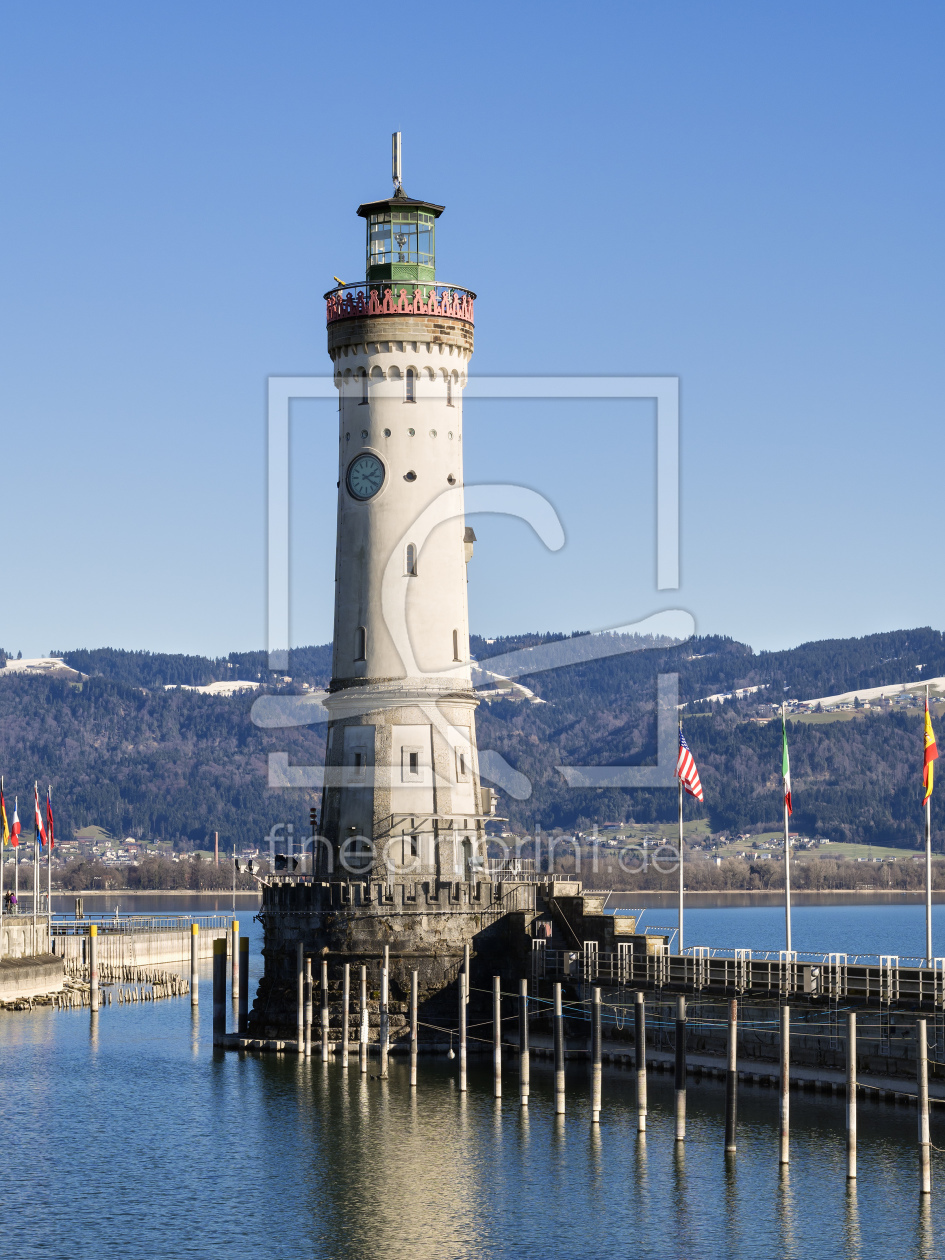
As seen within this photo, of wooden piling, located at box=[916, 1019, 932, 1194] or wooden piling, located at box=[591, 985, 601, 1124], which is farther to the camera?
wooden piling, located at box=[591, 985, 601, 1124]

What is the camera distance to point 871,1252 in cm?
4841

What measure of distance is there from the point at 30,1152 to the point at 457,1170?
15.2 m

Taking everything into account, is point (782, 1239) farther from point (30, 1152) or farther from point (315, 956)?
point (315, 956)

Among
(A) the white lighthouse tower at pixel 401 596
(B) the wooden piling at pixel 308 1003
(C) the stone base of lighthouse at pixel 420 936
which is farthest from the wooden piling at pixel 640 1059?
(A) the white lighthouse tower at pixel 401 596

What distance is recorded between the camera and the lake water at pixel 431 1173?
50.8 meters

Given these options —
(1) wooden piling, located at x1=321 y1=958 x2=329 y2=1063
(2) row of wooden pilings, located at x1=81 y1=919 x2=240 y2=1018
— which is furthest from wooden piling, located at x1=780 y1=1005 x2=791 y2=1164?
(2) row of wooden pilings, located at x1=81 y1=919 x2=240 y2=1018

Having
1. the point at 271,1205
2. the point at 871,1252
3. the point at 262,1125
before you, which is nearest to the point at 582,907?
the point at 262,1125

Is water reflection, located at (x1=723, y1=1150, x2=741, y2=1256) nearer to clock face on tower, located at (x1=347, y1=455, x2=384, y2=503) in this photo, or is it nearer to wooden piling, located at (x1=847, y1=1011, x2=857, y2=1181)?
wooden piling, located at (x1=847, y1=1011, x2=857, y2=1181)

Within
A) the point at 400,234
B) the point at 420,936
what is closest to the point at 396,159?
the point at 400,234

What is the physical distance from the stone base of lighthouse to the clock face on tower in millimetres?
17859

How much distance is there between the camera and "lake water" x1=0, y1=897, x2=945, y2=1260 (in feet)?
167

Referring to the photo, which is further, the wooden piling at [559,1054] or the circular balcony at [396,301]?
Result: the circular balcony at [396,301]

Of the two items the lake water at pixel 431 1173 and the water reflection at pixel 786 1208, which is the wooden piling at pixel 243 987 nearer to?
the lake water at pixel 431 1173

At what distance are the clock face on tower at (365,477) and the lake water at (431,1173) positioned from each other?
2520 centimetres
